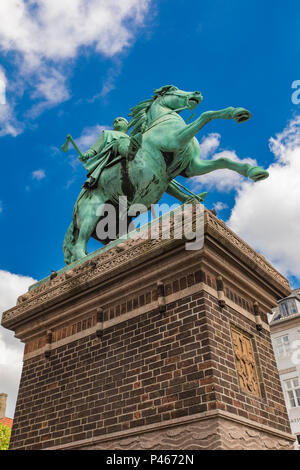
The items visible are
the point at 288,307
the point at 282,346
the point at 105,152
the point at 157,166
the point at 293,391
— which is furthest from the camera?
the point at 288,307

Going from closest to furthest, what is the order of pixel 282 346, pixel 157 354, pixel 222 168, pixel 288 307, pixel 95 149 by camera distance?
1. pixel 157 354
2. pixel 222 168
3. pixel 95 149
4. pixel 282 346
5. pixel 288 307

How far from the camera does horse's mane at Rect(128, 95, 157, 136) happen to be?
1323 cm

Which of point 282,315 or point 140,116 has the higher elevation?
point 282,315

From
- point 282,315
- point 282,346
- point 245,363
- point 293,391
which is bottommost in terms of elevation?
point 245,363

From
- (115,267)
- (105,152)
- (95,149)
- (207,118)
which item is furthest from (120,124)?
(115,267)

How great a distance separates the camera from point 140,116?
44.2ft

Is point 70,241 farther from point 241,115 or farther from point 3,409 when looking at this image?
point 3,409

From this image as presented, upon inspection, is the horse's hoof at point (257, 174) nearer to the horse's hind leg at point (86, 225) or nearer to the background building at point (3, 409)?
the horse's hind leg at point (86, 225)

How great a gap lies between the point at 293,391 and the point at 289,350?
322cm

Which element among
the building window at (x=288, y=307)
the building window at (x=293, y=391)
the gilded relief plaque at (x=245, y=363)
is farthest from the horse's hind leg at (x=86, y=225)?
the building window at (x=288, y=307)

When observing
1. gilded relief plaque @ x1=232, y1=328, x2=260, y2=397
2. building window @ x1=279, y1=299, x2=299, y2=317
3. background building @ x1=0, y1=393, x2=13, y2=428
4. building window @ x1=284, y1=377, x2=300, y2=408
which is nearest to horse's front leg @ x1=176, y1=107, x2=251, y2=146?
gilded relief plaque @ x1=232, y1=328, x2=260, y2=397

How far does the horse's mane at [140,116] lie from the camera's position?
1323 centimetres

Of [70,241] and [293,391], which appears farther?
[293,391]
